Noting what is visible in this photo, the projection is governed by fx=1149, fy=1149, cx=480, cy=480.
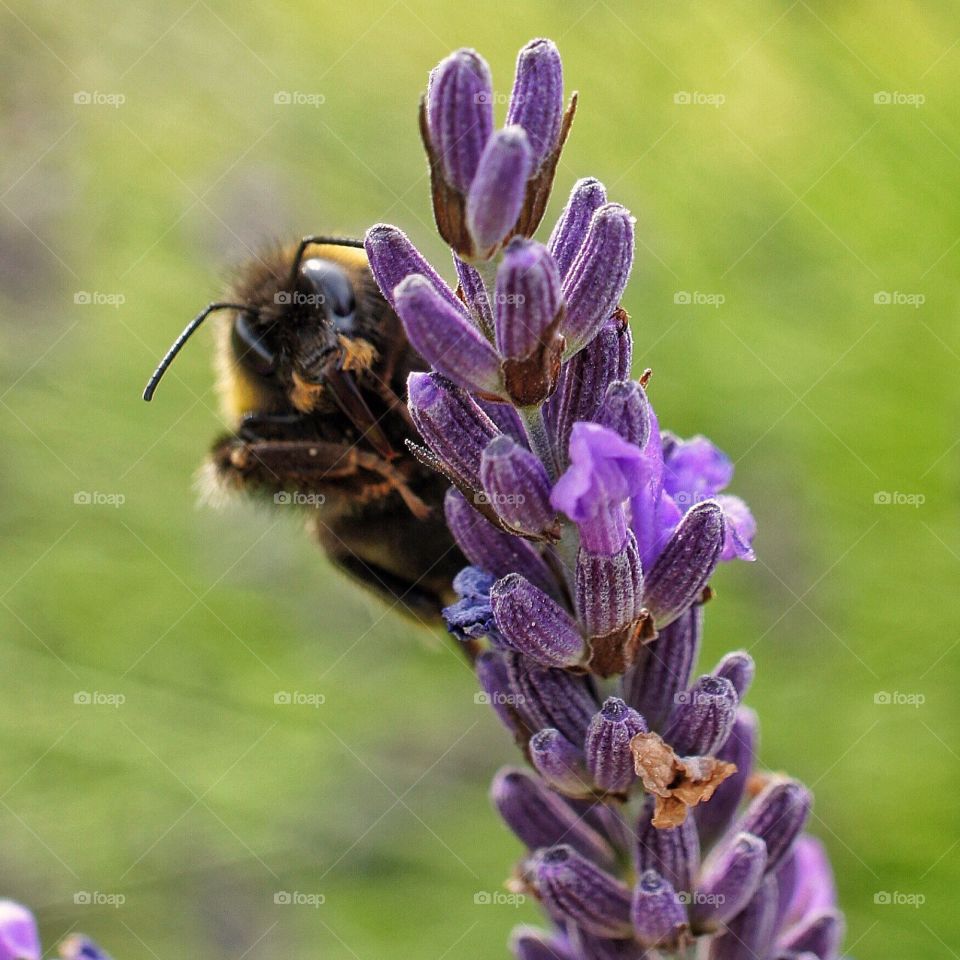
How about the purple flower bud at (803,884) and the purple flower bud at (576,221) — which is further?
the purple flower bud at (803,884)

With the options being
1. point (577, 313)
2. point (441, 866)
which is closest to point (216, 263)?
point (441, 866)

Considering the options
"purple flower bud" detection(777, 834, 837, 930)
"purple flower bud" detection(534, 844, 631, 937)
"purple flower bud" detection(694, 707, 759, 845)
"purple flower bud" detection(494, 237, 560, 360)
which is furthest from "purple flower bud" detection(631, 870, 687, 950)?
"purple flower bud" detection(494, 237, 560, 360)

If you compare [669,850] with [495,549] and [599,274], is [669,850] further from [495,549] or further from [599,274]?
[599,274]

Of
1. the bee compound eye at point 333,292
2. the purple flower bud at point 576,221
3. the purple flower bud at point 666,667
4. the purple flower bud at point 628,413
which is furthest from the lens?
the bee compound eye at point 333,292

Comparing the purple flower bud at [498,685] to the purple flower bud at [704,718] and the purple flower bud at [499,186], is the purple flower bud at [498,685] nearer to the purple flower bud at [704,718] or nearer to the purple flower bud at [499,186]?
the purple flower bud at [704,718]

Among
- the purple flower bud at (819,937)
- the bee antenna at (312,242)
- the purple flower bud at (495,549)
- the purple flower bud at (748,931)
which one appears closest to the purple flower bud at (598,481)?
the purple flower bud at (495,549)

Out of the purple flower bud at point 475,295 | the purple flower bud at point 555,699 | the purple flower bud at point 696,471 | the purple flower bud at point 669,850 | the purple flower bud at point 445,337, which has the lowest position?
the purple flower bud at point 669,850

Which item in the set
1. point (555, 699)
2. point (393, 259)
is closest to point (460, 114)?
point (393, 259)

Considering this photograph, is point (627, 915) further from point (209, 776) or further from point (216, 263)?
point (216, 263)
